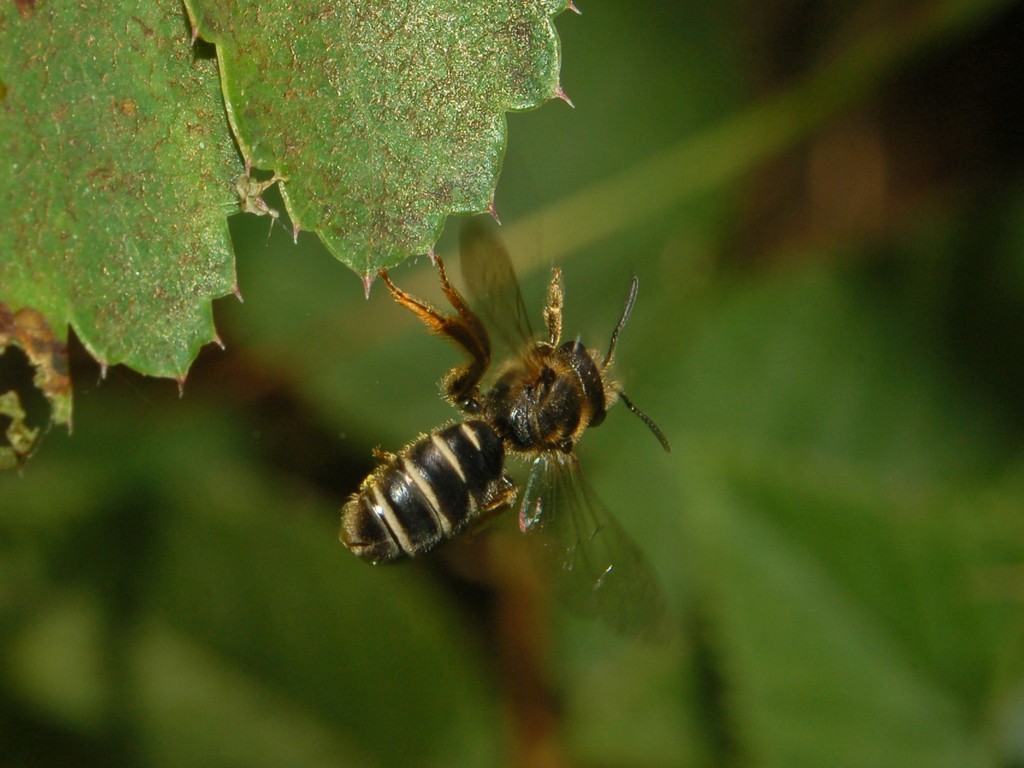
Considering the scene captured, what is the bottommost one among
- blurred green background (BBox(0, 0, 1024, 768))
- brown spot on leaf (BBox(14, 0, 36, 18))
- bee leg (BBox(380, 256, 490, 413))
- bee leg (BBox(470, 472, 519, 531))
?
blurred green background (BBox(0, 0, 1024, 768))

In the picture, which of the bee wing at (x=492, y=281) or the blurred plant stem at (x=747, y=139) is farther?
the blurred plant stem at (x=747, y=139)

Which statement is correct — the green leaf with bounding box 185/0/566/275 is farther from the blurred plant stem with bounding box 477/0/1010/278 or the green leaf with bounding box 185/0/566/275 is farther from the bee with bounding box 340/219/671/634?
the blurred plant stem with bounding box 477/0/1010/278

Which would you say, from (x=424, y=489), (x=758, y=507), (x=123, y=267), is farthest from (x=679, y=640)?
(x=123, y=267)

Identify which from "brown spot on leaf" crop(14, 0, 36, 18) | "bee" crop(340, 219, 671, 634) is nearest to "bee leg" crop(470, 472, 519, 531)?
"bee" crop(340, 219, 671, 634)

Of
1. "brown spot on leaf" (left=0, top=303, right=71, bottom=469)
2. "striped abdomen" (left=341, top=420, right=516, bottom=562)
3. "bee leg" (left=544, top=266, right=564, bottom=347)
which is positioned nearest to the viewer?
"brown spot on leaf" (left=0, top=303, right=71, bottom=469)

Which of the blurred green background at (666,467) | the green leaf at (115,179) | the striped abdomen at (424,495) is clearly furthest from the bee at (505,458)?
the blurred green background at (666,467)

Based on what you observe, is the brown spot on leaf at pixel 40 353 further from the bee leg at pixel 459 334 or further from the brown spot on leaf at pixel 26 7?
the bee leg at pixel 459 334

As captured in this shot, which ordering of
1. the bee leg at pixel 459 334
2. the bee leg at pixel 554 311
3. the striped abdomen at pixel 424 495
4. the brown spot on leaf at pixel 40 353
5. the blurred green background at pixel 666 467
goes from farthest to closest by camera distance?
the blurred green background at pixel 666 467 → the bee leg at pixel 554 311 → the bee leg at pixel 459 334 → the striped abdomen at pixel 424 495 → the brown spot on leaf at pixel 40 353

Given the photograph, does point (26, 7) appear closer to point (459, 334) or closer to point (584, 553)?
point (459, 334)
